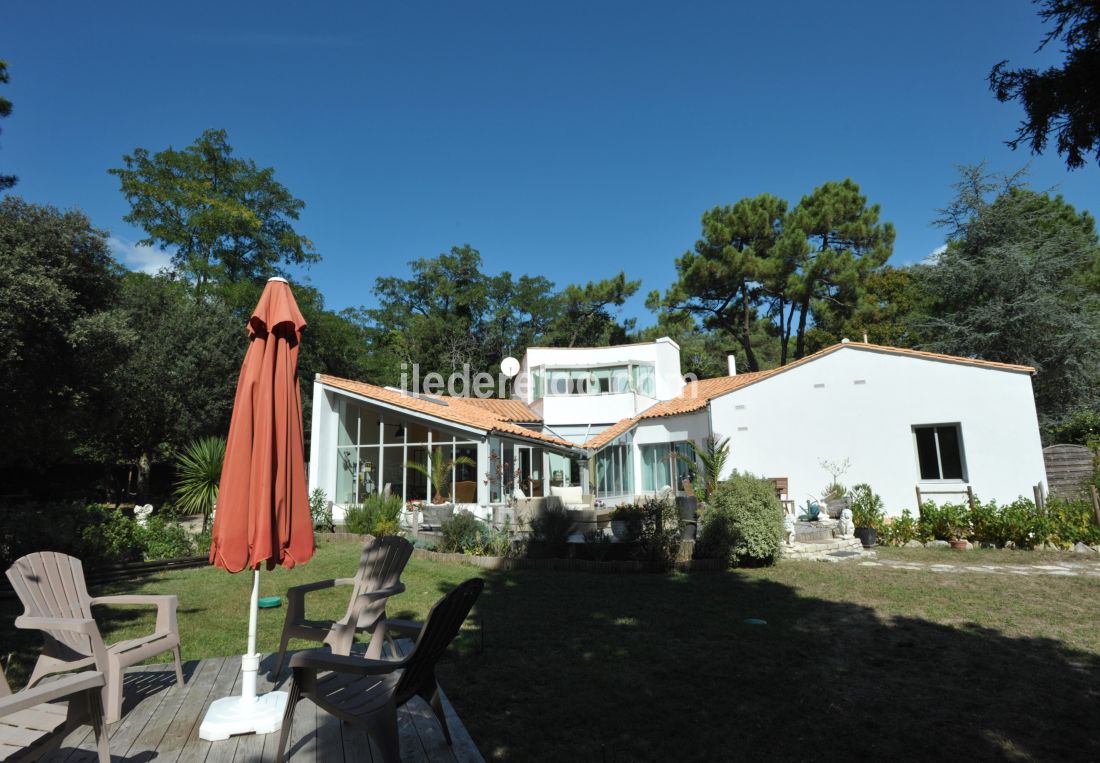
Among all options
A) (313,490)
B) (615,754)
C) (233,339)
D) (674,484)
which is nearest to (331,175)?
(233,339)

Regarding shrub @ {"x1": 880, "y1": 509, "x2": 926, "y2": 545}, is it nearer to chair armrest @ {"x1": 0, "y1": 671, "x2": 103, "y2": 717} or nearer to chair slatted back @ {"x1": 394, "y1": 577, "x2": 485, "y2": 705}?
chair slatted back @ {"x1": 394, "y1": 577, "x2": 485, "y2": 705}

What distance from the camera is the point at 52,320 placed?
10633 millimetres

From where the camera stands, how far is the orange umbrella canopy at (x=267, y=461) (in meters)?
3.83

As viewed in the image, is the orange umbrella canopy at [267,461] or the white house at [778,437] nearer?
the orange umbrella canopy at [267,461]

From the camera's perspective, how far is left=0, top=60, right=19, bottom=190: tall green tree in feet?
40.7

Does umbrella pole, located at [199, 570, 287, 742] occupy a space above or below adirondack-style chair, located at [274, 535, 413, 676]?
below

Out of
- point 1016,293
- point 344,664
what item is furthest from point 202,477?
point 1016,293

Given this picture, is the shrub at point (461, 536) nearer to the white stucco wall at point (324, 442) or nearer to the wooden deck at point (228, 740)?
the white stucco wall at point (324, 442)

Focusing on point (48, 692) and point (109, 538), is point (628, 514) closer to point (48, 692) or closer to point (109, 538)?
point (48, 692)

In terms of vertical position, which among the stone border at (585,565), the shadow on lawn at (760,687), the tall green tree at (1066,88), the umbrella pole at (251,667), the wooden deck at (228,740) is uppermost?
the tall green tree at (1066,88)

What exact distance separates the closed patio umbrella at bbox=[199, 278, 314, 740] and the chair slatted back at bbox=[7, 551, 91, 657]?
3.85ft

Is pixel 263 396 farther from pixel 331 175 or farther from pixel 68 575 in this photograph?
pixel 331 175

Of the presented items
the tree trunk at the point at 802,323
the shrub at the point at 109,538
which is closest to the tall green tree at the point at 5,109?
the shrub at the point at 109,538

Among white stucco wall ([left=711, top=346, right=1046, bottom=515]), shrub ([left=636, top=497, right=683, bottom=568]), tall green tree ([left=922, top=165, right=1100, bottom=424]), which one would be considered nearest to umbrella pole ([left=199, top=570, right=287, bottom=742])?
shrub ([left=636, top=497, right=683, bottom=568])
